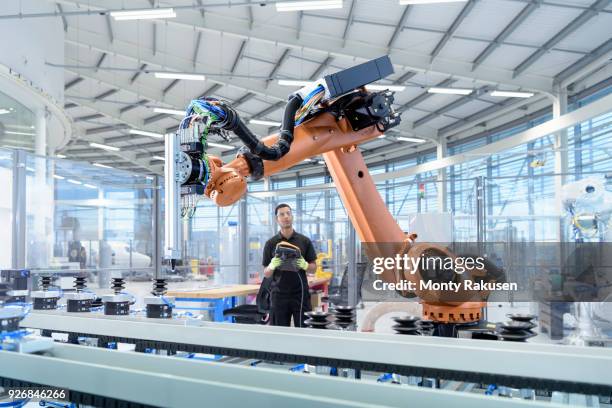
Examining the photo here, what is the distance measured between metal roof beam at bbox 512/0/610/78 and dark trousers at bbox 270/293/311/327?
22.1 ft

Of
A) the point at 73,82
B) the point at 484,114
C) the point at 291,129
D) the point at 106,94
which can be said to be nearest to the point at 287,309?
the point at 291,129

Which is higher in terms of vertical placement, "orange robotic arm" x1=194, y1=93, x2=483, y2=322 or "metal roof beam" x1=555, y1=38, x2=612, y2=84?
"metal roof beam" x1=555, y1=38, x2=612, y2=84

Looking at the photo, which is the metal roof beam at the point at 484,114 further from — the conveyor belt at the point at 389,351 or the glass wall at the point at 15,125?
the conveyor belt at the point at 389,351

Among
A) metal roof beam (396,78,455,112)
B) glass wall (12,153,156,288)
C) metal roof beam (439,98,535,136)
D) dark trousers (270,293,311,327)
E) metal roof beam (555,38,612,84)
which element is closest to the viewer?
dark trousers (270,293,311,327)

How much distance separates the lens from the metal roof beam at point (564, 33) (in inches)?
306

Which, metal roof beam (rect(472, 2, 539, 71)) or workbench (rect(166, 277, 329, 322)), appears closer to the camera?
workbench (rect(166, 277, 329, 322))

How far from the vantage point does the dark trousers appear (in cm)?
410

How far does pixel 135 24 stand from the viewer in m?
9.62

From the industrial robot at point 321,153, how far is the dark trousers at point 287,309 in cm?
142

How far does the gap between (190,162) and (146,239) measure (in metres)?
4.58

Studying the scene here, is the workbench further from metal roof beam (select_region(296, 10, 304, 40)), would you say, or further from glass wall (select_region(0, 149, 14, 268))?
metal roof beam (select_region(296, 10, 304, 40))

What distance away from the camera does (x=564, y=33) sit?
8.70 metres

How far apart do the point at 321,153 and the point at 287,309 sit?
6.15 feet

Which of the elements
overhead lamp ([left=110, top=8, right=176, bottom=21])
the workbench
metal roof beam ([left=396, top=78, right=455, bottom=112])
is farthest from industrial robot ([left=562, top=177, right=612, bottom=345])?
metal roof beam ([left=396, top=78, right=455, bottom=112])
